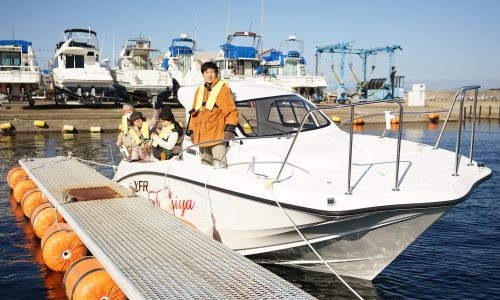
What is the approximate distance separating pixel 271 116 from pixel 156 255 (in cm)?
265

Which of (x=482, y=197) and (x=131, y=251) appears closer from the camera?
(x=131, y=251)

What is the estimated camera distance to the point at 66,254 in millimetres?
5984

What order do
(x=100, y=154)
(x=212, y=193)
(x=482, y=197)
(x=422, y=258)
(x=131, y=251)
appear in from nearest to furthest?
(x=131, y=251) < (x=212, y=193) < (x=422, y=258) < (x=482, y=197) < (x=100, y=154)

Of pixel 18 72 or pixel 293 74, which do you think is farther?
pixel 293 74

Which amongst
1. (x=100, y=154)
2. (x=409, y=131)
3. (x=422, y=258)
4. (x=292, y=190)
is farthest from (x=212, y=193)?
(x=409, y=131)

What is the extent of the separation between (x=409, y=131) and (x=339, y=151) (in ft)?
62.3

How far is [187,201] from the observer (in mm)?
5918

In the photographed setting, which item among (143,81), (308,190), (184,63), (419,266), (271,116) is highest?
(184,63)

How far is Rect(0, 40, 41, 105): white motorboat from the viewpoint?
24.2 meters

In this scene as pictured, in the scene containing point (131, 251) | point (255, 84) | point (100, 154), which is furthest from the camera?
point (100, 154)

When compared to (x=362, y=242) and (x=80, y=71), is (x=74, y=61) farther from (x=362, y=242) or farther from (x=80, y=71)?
(x=362, y=242)

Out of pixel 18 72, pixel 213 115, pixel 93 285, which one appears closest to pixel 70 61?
pixel 18 72

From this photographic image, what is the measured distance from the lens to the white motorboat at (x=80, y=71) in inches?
995

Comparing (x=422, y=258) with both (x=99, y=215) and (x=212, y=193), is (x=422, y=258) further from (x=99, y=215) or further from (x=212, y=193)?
(x=99, y=215)
